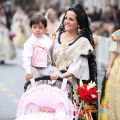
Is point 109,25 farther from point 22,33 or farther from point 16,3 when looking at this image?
point 16,3

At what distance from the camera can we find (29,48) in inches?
362

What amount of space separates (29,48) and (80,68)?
675 millimetres

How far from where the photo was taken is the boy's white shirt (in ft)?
29.7

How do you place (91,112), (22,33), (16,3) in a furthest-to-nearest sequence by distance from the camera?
(16,3) < (22,33) < (91,112)

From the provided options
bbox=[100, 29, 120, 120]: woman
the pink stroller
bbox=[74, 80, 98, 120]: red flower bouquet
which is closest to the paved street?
bbox=[100, 29, 120, 120]: woman

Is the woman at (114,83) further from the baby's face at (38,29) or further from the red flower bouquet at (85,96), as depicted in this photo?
the baby's face at (38,29)

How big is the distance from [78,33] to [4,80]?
9.10 m

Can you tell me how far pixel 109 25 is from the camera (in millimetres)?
25047

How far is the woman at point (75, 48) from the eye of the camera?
9.30m

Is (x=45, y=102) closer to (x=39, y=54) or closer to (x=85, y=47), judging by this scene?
(x=39, y=54)

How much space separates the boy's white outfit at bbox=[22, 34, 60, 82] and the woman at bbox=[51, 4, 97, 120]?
0.15m

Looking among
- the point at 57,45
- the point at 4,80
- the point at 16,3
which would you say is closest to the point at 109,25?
the point at 4,80

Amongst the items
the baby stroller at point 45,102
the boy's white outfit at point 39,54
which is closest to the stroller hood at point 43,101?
the baby stroller at point 45,102

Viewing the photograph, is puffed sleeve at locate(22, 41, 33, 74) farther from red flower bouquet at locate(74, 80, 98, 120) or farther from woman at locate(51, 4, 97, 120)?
red flower bouquet at locate(74, 80, 98, 120)
